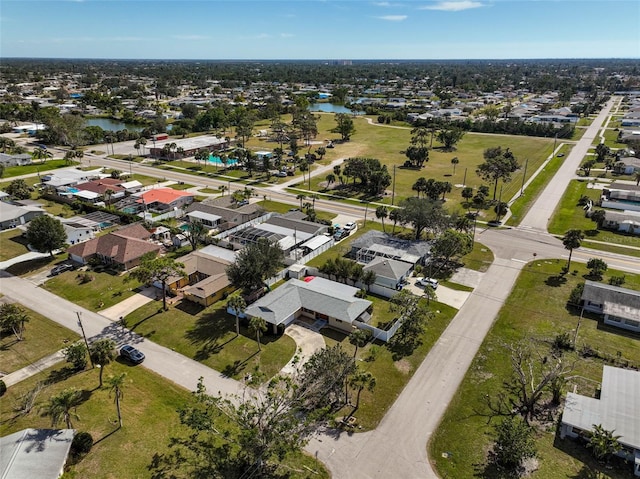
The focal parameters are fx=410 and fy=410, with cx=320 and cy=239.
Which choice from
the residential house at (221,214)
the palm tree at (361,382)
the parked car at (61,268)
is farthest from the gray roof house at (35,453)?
the residential house at (221,214)

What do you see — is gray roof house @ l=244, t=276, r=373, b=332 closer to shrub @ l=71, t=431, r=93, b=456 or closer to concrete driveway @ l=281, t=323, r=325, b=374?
concrete driveway @ l=281, t=323, r=325, b=374

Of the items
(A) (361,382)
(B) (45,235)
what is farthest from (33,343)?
(A) (361,382)

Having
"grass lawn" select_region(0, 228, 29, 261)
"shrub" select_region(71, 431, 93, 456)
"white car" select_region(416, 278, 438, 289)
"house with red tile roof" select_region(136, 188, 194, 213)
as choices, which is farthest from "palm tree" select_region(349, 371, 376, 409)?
"house with red tile roof" select_region(136, 188, 194, 213)

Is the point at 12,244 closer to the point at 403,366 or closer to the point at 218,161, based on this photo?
the point at 218,161

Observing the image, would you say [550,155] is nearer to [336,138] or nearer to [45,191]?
[336,138]

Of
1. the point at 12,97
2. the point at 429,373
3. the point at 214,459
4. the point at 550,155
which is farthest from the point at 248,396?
the point at 12,97
